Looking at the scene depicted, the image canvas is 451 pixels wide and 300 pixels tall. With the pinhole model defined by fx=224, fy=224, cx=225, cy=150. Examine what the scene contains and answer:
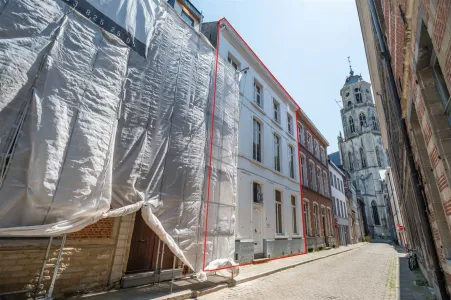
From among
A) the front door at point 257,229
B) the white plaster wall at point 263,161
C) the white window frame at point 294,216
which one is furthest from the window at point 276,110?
→ the front door at point 257,229

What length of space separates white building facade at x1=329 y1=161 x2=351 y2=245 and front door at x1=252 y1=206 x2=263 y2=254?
16.2 m

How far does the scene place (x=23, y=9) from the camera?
3824mm

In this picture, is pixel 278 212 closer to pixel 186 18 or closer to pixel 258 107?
pixel 258 107

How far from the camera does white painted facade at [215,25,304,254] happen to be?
10219mm

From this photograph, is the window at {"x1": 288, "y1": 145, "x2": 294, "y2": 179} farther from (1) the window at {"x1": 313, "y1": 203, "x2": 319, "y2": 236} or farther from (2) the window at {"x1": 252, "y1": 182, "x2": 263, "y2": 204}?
(2) the window at {"x1": 252, "y1": 182, "x2": 263, "y2": 204}

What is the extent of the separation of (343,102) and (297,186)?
5330 centimetres

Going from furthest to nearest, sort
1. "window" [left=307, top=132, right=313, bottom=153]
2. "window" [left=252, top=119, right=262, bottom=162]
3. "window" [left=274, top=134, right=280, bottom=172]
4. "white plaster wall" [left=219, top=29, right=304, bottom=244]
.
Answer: "window" [left=307, top=132, right=313, bottom=153] → "window" [left=274, top=134, right=280, bottom=172] → "window" [left=252, top=119, right=262, bottom=162] → "white plaster wall" [left=219, top=29, right=304, bottom=244]

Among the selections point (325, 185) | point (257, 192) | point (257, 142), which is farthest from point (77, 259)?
point (325, 185)

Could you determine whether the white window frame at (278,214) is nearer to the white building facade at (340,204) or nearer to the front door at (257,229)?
the front door at (257,229)

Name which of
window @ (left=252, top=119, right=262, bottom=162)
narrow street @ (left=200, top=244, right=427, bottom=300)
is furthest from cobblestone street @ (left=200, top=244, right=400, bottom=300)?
window @ (left=252, top=119, right=262, bottom=162)

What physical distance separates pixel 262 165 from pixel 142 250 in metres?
7.11

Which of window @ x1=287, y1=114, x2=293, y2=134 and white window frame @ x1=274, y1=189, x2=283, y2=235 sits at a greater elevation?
window @ x1=287, y1=114, x2=293, y2=134

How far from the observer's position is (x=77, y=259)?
4.97 m

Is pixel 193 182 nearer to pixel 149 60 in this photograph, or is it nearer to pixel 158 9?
pixel 149 60
